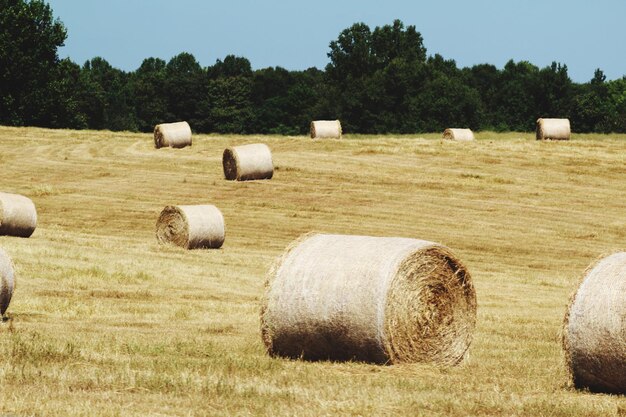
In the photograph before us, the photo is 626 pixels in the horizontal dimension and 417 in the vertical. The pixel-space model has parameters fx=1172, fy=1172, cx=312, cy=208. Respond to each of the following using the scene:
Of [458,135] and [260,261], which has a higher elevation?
[458,135]

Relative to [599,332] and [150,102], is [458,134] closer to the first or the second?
[599,332]

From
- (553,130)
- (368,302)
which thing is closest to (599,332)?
(368,302)

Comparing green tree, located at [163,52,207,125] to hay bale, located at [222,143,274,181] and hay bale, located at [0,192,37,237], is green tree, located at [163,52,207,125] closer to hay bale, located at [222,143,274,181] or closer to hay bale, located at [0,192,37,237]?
hay bale, located at [222,143,274,181]

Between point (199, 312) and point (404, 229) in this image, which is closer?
point (199, 312)

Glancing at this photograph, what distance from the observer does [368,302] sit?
1187 cm

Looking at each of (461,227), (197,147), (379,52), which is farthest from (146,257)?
(379,52)

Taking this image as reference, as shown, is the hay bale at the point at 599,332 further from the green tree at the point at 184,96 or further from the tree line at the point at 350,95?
the green tree at the point at 184,96

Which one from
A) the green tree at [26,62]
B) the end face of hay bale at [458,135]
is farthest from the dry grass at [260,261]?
the green tree at [26,62]

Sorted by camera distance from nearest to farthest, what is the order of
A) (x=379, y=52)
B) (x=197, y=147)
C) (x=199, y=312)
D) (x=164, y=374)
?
(x=164, y=374)
(x=199, y=312)
(x=197, y=147)
(x=379, y=52)

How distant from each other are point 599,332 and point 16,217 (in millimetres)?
18614

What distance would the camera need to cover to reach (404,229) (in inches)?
1266

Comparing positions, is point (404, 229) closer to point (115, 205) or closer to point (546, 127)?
point (115, 205)

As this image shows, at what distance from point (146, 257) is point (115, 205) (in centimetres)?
1095

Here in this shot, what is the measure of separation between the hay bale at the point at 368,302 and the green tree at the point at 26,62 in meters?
64.8
